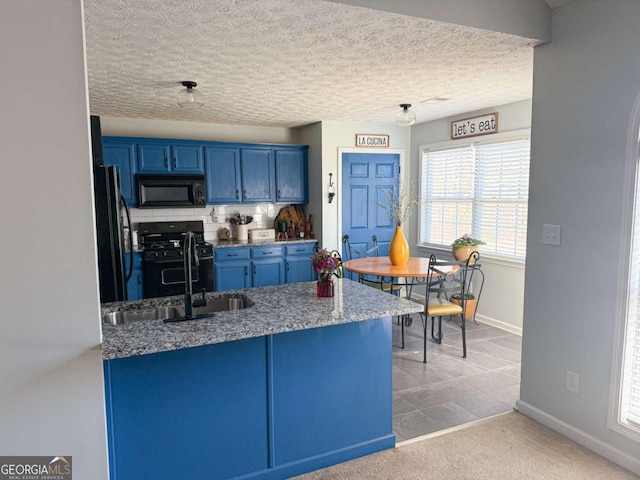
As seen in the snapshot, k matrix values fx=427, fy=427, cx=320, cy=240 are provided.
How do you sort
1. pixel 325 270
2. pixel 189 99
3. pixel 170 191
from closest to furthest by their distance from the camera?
1. pixel 325 270
2. pixel 189 99
3. pixel 170 191

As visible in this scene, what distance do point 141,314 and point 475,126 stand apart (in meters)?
4.04

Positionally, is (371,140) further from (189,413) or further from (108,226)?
(189,413)

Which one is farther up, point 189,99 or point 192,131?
point 192,131

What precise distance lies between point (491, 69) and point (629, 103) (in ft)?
3.78

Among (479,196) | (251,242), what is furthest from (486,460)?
(251,242)

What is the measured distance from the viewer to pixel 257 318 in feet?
6.86

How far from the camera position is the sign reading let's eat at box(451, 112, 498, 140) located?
181 inches

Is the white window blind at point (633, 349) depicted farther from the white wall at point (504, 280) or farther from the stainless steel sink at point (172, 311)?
the white wall at point (504, 280)

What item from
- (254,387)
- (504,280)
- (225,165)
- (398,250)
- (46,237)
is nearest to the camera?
(46,237)

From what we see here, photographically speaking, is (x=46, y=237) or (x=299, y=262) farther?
(x=299, y=262)

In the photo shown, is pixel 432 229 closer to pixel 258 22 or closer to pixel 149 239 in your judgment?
pixel 149 239

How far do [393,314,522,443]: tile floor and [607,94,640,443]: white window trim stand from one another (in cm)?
77

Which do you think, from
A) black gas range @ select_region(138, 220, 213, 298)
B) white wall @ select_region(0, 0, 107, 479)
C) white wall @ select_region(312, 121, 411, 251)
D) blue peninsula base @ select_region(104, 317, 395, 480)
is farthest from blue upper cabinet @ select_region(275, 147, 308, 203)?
white wall @ select_region(0, 0, 107, 479)

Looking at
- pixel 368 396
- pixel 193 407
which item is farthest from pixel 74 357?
pixel 368 396
